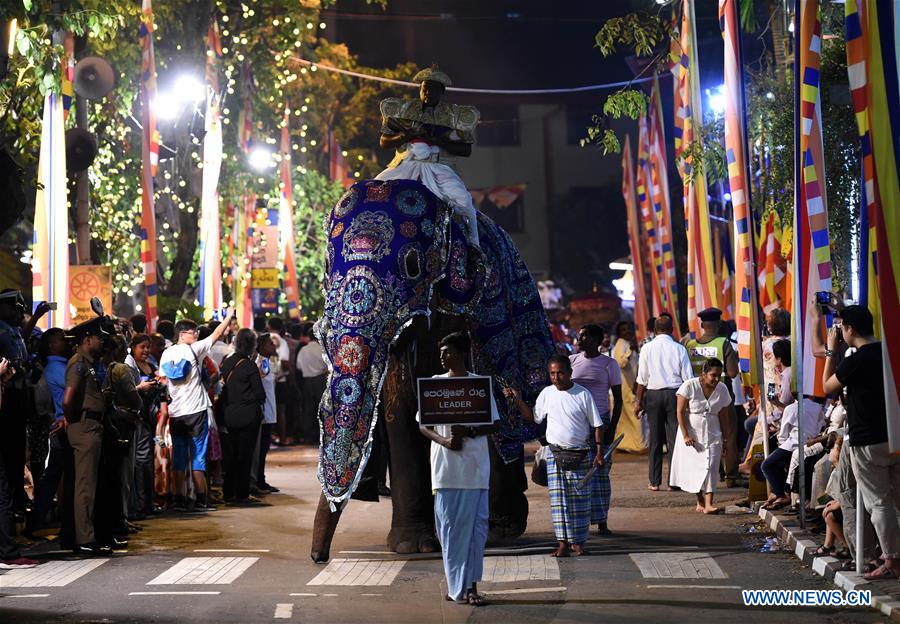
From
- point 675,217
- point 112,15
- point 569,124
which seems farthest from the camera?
point 569,124

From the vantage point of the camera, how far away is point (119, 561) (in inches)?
496

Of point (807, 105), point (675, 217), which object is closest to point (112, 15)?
point (807, 105)

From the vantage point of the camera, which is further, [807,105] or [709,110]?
[709,110]

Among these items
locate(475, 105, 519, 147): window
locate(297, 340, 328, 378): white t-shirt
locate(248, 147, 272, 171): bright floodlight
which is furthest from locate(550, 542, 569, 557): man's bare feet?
locate(475, 105, 519, 147): window

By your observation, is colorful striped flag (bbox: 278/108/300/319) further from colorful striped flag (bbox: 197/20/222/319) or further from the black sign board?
the black sign board

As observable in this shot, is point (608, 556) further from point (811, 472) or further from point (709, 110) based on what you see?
point (709, 110)

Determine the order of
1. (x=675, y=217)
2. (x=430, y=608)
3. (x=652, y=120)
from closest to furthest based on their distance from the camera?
1. (x=430, y=608)
2. (x=652, y=120)
3. (x=675, y=217)

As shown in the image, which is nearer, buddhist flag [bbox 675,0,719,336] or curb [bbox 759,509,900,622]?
curb [bbox 759,509,900,622]

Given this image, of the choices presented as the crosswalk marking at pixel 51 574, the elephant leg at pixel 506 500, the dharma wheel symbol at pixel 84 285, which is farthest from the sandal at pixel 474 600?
the dharma wheel symbol at pixel 84 285

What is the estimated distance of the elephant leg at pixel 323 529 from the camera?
38.3 ft

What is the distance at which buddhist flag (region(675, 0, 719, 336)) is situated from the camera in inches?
675

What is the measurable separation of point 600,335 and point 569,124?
54835mm

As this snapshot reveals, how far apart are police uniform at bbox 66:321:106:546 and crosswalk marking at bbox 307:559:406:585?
2.06m

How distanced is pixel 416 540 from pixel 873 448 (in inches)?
147
